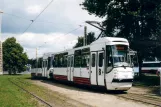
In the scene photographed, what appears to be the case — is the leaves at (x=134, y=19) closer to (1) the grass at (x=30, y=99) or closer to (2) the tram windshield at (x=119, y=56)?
(2) the tram windshield at (x=119, y=56)

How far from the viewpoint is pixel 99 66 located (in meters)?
20.3

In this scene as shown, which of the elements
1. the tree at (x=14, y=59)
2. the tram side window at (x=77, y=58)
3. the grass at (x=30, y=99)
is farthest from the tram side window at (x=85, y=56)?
the tree at (x=14, y=59)

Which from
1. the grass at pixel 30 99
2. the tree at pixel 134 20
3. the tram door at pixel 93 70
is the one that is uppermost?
the tree at pixel 134 20

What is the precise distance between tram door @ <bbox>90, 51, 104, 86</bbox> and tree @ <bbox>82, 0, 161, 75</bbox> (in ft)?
43.6

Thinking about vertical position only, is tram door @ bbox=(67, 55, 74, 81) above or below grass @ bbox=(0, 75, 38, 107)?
above

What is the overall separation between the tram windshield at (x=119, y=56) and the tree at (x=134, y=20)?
45.9ft

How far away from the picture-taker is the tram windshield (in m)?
19.1

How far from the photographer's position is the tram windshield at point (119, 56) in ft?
62.8

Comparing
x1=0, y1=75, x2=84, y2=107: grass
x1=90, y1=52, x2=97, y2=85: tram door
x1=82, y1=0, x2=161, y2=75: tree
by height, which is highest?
x1=82, y1=0, x2=161, y2=75: tree

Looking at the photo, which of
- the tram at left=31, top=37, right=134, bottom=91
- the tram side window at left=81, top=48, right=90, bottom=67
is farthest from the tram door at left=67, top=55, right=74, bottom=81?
the tram side window at left=81, top=48, right=90, bottom=67

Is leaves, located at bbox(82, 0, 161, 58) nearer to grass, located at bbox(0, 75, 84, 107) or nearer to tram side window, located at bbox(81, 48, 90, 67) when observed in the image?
tram side window, located at bbox(81, 48, 90, 67)

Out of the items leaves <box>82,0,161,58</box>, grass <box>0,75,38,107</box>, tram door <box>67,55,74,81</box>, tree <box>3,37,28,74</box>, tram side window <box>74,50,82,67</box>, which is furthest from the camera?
tree <box>3,37,28,74</box>

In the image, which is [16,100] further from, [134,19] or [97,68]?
[134,19]

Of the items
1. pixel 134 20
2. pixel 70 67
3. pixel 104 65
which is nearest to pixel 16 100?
pixel 104 65
